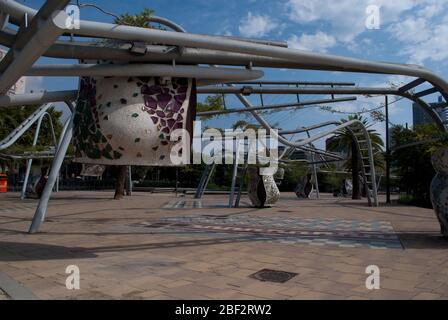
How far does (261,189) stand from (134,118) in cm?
1314

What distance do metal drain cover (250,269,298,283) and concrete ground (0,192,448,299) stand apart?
0.09 meters

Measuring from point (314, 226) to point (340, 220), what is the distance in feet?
7.00

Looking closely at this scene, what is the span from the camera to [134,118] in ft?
23.5

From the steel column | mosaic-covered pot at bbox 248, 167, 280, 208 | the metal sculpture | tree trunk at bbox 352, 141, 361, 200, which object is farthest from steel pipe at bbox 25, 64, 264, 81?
tree trunk at bbox 352, 141, 361, 200

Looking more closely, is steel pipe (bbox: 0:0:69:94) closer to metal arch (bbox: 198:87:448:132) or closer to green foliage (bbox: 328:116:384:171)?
metal arch (bbox: 198:87:448:132)

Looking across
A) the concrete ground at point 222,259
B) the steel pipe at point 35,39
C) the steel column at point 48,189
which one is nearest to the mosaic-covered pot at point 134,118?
the steel pipe at point 35,39

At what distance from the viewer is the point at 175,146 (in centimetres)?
745

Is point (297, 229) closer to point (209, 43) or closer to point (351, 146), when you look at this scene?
point (209, 43)

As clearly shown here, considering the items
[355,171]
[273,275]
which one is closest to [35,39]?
[273,275]

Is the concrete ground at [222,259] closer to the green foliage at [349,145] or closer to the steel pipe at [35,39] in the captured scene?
the steel pipe at [35,39]

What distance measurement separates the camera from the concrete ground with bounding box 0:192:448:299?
5516 millimetres

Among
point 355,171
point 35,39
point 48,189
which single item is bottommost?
point 48,189

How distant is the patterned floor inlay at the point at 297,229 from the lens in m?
9.76

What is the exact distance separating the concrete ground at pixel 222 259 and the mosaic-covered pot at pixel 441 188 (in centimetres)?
55
